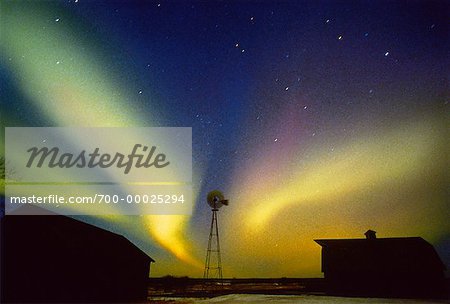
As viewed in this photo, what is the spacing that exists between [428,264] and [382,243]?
232 centimetres

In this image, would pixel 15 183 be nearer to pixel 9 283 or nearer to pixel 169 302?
pixel 9 283

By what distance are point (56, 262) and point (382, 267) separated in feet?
47.6

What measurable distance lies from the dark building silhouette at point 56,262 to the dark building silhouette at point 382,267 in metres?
10.6

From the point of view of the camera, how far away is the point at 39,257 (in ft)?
40.3

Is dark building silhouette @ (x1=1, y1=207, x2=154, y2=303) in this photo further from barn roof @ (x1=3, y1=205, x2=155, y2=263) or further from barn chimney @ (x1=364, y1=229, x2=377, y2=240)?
barn chimney @ (x1=364, y1=229, x2=377, y2=240)

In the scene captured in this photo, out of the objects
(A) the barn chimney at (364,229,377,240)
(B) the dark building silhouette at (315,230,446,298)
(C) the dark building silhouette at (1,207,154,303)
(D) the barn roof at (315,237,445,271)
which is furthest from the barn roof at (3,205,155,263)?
(A) the barn chimney at (364,229,377,240)

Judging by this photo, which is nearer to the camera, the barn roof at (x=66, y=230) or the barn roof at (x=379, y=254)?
the barn roof at (x=66, y=230)

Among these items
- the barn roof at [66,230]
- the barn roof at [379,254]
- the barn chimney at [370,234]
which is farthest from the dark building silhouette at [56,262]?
the barn chimney at [370,234]

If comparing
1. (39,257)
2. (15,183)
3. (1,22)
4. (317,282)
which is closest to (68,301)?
(39,257)

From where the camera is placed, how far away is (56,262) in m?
12.6

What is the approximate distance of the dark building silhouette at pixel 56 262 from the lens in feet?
38.7

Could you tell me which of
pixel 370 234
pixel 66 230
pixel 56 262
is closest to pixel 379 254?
pixel 370 234

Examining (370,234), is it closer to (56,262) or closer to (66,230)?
(66,230)

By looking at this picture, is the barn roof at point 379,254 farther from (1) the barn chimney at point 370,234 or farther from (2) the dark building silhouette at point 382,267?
(1) the barn chimney at point 370,234
